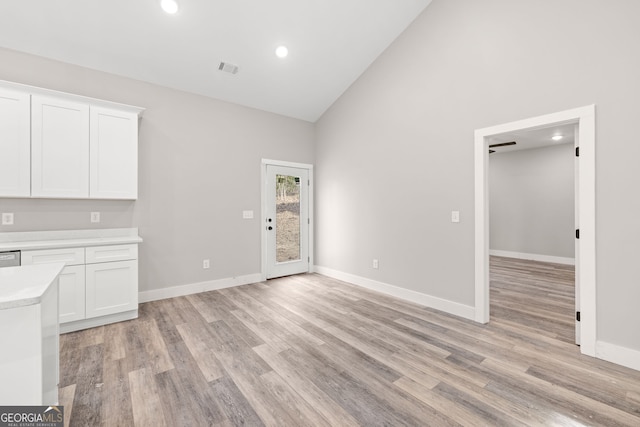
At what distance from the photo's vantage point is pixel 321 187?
5469mm

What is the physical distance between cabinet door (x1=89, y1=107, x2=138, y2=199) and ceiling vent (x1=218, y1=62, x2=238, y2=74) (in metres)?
1.30

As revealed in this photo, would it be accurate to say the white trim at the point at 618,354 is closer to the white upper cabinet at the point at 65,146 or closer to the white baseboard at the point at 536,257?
the white baseboard at the point at 536,257

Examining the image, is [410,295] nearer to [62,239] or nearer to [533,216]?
[62,239]

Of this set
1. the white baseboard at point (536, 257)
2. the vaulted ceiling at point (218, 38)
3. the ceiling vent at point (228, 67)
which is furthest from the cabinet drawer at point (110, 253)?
the white baseboard at point (536, 257)

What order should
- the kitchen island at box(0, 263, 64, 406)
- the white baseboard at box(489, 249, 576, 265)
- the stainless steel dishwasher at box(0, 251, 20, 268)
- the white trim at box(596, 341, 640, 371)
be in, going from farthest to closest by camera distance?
the white baseboard at box(489, 249, 576, 265) < the stainless steel dishwasher at box(0, 251, 20, 268) < the white trim at box(596, 341, 640, 371) < the kitchen island at box(0, 263, 64, 406)

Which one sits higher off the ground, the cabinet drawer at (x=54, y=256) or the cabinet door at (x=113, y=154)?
the cabinet door at (x=113, y=154)

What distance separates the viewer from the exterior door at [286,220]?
16.5 feet

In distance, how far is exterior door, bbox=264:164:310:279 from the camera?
502 centimetres

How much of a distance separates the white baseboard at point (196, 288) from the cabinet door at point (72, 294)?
2.73ft

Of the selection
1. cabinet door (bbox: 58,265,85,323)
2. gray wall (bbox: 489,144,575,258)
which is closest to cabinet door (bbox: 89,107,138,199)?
cabinet door (bbox: 58,265,85,323)

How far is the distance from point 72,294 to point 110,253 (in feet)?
1.67

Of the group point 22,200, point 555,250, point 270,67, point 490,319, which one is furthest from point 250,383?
point 555,250

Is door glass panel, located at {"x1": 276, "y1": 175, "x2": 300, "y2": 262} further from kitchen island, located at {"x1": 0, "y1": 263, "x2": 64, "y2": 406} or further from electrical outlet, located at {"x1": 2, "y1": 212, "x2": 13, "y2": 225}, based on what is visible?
kitchen island, located at {"x1": 0, "y1": 263, "x2": 64, "y2": 406}

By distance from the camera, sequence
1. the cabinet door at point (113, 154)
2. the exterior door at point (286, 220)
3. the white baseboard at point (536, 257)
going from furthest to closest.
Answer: the white baseboard at point (536, 257)
the exterior door at point (286, 220)
the cabinet door at point (113, 154)
